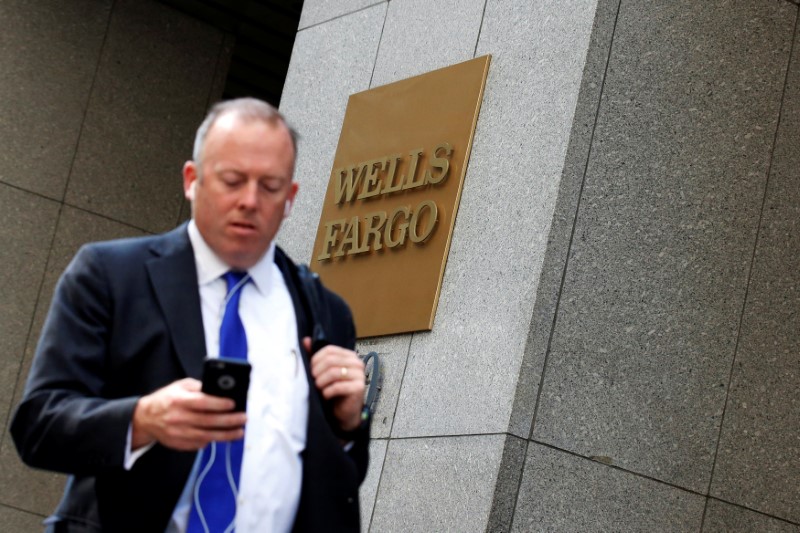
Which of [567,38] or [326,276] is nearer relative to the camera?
[567,38]

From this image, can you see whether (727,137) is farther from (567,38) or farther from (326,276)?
(326,276)

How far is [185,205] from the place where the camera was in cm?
1295

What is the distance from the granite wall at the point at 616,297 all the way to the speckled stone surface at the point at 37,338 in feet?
17.6

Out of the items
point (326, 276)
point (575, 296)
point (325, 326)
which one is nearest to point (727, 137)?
point (575, 296)

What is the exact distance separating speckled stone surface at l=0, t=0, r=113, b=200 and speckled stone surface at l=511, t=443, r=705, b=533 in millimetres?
7026

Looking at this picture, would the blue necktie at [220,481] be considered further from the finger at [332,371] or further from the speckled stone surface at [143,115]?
the speckled stone surface at [143,115]

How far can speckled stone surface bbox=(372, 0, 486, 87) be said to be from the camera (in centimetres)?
780

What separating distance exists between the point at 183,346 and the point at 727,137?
184 inches

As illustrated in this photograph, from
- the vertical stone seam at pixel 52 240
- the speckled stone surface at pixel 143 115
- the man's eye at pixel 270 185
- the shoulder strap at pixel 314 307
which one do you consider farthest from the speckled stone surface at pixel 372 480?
the speckled stone surface at pixel 143 115

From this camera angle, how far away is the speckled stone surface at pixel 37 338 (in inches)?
460

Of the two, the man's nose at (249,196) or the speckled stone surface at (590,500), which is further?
the speckled stone surface at (590,500)

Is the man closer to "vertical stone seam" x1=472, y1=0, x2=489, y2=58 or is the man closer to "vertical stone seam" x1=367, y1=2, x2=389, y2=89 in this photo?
"vertical stone seam" x1=472, y1=0, x2=489, y2=58

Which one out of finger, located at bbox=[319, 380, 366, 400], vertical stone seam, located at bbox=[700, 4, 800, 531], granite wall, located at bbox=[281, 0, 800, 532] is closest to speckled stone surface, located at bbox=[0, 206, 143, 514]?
granite wall, located at bbox=[281, 0, 800, 532]

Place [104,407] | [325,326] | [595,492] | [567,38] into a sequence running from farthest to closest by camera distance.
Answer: [567,38], [595,492], [325,326], [104,407]
